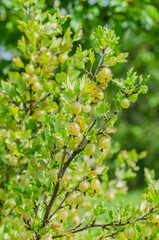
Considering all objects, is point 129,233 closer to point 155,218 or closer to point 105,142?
point 155,218

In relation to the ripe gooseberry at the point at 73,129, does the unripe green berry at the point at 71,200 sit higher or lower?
lower

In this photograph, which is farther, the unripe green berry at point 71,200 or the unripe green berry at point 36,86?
the unripe green berry at point 36,86

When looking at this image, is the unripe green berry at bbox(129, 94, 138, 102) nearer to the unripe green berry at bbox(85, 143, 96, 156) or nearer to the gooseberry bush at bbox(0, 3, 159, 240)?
the gooseberry bush at bbox(0, 3, 159, 240)

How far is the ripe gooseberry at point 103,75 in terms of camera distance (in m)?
0.50

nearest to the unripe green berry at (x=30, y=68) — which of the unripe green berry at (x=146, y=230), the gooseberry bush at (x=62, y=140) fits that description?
the gooseberry bush at (x=62, y=140)

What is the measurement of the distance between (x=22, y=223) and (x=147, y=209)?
246mm

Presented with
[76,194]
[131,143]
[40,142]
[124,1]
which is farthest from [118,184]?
[131,143]

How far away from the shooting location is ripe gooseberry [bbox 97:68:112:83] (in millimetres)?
498

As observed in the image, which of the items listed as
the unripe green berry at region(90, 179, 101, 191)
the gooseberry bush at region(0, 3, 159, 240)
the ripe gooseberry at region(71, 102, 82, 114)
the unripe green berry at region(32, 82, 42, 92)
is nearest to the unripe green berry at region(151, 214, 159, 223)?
the gooseberry bush at region(0, 3, 159, 240)

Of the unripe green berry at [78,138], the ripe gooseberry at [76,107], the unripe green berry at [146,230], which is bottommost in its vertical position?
the unripe green berry at [146,230]

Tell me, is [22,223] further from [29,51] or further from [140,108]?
[140,108]

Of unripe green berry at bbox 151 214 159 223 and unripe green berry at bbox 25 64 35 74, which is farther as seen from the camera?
unripe green berry at bbox 25 64 35 74

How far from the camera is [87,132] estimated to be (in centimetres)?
49

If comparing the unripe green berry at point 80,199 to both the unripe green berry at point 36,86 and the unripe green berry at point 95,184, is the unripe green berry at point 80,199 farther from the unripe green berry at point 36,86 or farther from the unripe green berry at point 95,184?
the unripe green berry at point 36,86
